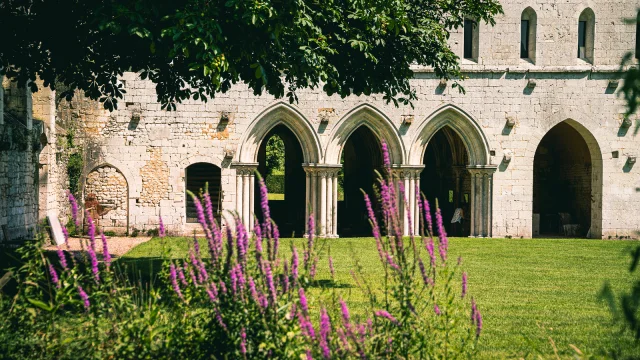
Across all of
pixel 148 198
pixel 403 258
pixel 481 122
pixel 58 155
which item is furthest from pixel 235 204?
pixel 403 258

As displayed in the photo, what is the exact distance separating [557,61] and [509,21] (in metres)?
1.75

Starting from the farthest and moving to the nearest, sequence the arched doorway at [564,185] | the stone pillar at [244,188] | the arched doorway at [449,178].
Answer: the arched doorway at [449,178]
the arched doorway at [564,185]
the stone pillar at [244,188]

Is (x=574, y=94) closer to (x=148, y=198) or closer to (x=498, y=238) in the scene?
(x=498, y=238)

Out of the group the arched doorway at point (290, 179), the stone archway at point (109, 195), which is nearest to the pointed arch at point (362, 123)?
the arched doorway at point (290, 179)

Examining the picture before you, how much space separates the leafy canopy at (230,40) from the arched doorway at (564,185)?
474 inches

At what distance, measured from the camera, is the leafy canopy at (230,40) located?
7.04 meters

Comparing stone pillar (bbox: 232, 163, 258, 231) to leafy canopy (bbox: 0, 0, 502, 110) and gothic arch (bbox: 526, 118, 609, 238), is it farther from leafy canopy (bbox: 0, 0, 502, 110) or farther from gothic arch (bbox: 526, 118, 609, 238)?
leafy canopy (bbox: 0, 0, 502, 110)

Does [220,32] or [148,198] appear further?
[148,198]

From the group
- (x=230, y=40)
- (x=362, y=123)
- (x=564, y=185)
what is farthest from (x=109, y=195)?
(x=564, y=185)

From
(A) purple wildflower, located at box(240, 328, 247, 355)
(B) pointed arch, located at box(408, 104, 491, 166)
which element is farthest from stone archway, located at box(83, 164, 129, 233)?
(A) purple wildflower, located at box(240, 328, 247, 355)

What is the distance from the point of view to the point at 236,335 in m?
3.94

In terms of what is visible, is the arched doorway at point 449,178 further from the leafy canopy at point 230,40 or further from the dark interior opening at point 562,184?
the leafy canopy at point 230,40

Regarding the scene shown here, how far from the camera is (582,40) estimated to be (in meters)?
19.8

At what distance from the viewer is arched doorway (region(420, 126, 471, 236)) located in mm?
21312
